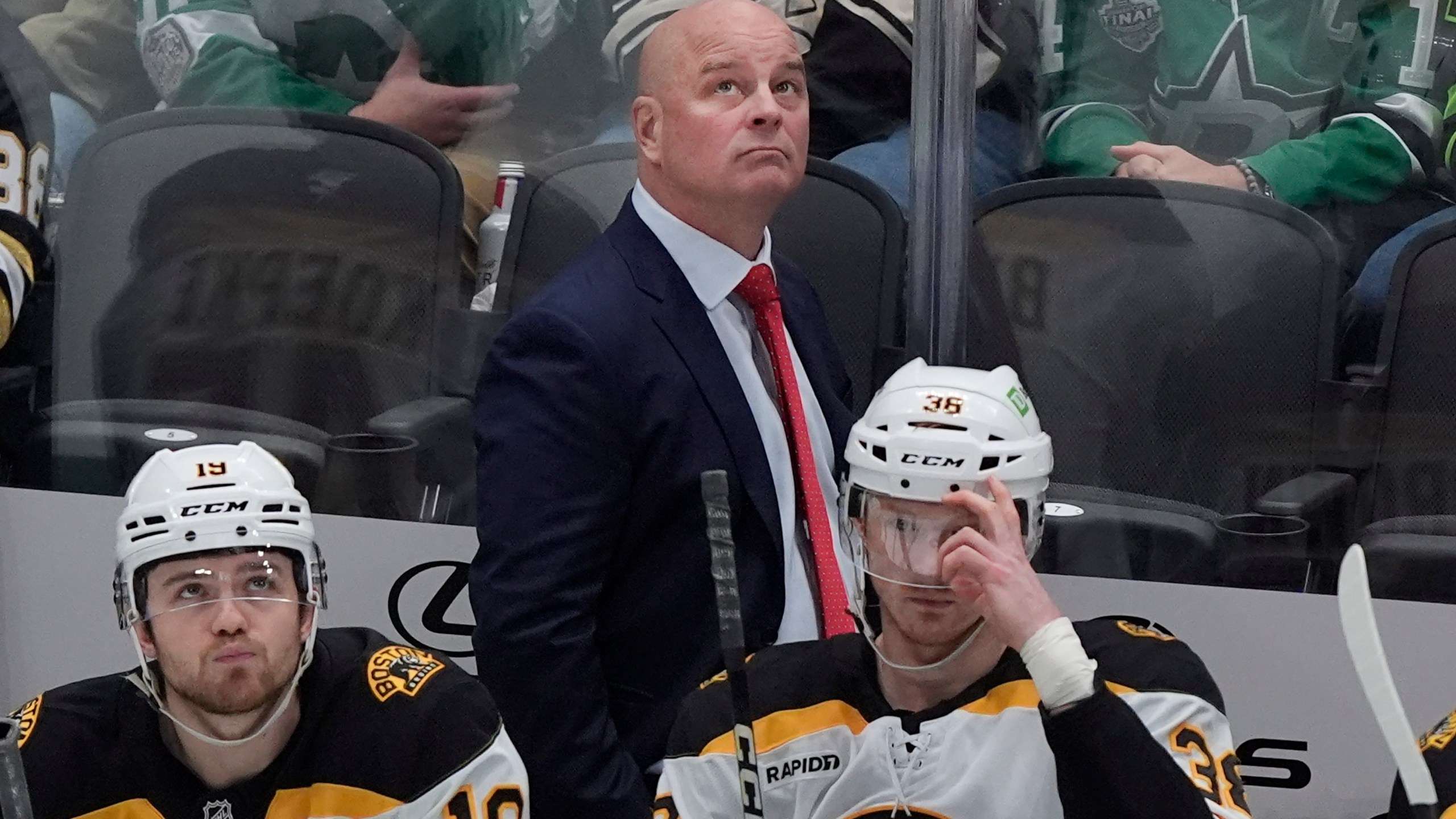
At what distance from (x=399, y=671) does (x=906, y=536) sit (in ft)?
1.85

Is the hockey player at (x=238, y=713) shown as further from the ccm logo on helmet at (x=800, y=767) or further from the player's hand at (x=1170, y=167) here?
the player's hand at (x=1170, y=167)

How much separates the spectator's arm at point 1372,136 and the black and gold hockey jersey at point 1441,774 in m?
0.87

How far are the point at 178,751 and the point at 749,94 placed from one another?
995 mm

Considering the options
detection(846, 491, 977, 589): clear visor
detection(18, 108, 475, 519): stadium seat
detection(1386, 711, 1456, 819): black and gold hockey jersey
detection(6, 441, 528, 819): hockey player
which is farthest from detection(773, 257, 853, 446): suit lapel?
detection(1386, 711, 1456, 819): black and gold hockey jersey

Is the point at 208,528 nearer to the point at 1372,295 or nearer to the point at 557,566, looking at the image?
the point at 557,566

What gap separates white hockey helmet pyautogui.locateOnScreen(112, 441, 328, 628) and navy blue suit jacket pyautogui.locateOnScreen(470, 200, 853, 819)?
0.78ft

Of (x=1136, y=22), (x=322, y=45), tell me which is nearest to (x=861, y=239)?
(x=1136, y=22)

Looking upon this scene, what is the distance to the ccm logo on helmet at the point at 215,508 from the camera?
2094 mm

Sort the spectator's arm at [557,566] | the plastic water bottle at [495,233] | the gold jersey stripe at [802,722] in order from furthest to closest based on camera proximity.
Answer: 1. the plastic water bottle at [495,233]
2. the spectator's arm at [557,566]
3. the gold jersey stripe at [802,722]

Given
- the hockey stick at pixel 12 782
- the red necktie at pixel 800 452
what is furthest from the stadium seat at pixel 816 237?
the hockey stick at pixel 12 782

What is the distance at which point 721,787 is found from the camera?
A: 1998 millimetres

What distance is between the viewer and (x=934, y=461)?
79.8 inches

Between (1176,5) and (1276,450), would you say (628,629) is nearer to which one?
(1276,450)

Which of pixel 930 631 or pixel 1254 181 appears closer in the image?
pixel 930 631
